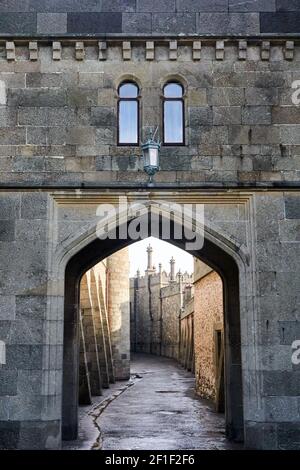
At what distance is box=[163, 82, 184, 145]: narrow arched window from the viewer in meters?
9.17

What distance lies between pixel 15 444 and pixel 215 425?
5301mm

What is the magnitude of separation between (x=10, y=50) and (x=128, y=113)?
1.92 m

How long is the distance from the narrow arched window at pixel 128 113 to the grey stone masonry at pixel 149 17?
0.81 meters

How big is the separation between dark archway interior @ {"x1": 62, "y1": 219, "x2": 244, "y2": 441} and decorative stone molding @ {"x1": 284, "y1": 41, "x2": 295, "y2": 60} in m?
3.17

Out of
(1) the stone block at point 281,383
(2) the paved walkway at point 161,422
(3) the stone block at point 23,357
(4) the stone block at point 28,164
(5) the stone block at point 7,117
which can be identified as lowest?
(2) the paved walkway at point 161,422

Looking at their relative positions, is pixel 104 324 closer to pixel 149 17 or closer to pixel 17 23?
pixel 17 23

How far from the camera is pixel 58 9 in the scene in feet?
30.8

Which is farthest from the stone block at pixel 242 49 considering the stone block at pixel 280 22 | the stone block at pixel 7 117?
the stone block at pixel 7 117

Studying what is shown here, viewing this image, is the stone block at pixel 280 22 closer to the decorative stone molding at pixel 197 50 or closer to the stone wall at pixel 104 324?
the decorative stone molding at pixel 197 50

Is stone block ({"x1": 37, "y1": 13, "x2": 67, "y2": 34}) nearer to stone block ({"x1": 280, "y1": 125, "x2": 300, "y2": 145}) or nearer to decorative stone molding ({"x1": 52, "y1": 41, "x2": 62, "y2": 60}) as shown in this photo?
decorative stone molding ({"x1": 52, "y1": 41, "x2": 62, "y2": 60})

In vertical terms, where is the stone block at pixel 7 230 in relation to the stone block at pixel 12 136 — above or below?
below

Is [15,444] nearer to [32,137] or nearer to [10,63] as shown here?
[32,137]

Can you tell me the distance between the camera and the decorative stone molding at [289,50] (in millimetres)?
9125

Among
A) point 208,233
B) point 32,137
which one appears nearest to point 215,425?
point 208,233
